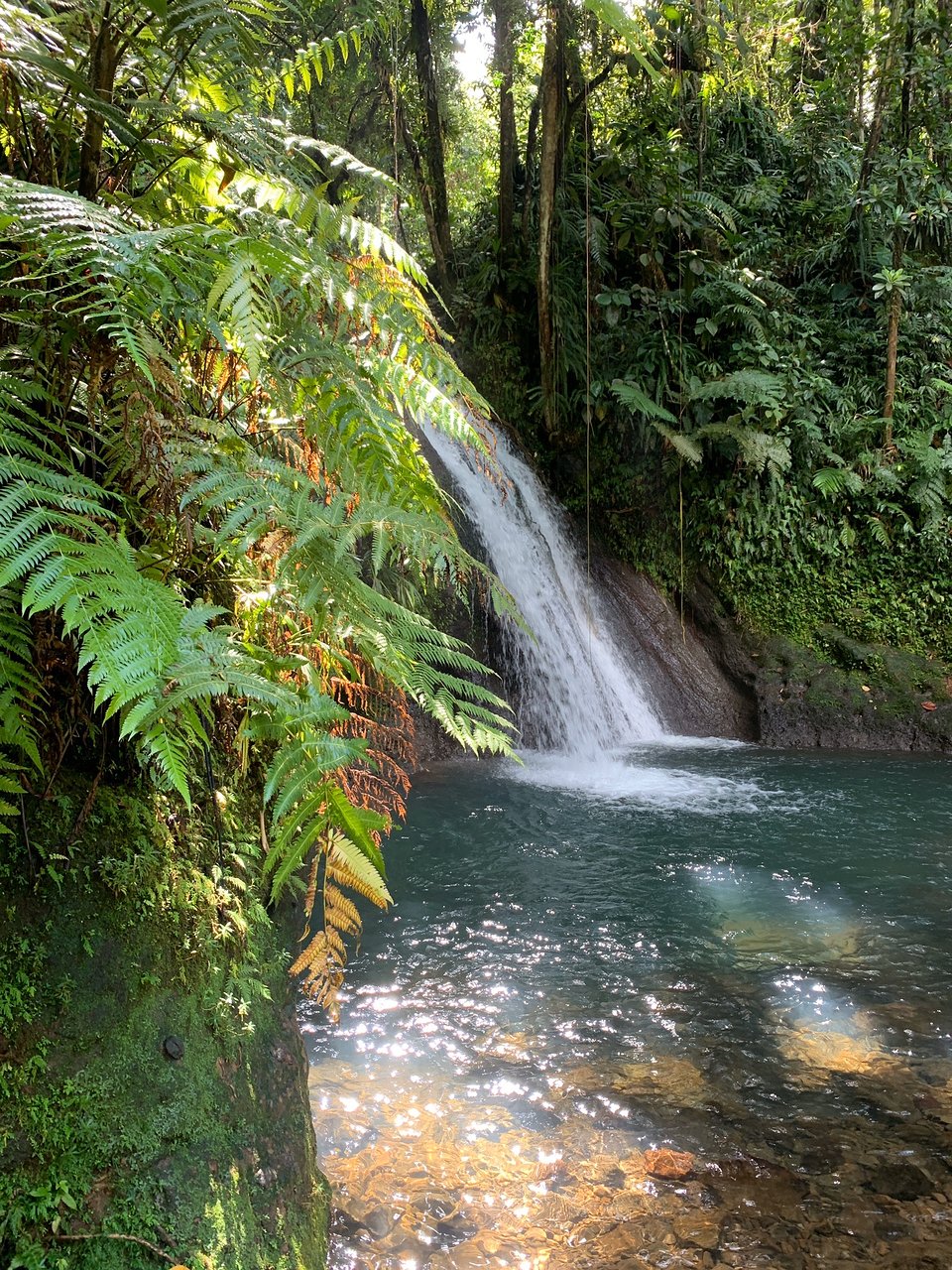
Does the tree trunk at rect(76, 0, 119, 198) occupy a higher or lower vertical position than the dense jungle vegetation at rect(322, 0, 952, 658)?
lower

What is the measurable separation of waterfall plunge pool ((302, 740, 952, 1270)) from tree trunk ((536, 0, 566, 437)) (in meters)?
5.88

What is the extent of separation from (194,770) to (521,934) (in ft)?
9.45

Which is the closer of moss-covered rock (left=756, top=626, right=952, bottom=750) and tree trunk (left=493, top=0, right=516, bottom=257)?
moss-covered rock (left=756, top=626, right=952, bottom=750)

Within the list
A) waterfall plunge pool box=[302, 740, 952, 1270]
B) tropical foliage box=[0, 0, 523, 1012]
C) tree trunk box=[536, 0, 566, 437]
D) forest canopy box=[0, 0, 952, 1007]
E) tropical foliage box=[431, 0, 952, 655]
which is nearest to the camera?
tropical foliage box=[0, 0, 523, 1012]

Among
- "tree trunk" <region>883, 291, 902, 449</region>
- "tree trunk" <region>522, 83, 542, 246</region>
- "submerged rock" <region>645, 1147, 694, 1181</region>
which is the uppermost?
"tree trunk" <region>522, 83, 542, 246</region>

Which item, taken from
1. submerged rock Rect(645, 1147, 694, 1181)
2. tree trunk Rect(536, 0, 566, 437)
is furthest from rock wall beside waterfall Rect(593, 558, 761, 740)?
submerged rock Rect(645, 1147, 694, 1181)

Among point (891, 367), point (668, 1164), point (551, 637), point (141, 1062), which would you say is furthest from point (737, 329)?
point (141, 1062)

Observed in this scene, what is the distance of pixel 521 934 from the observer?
4.64 meters

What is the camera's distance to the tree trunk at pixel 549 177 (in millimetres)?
9125

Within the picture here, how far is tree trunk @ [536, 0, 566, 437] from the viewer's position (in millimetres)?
9125

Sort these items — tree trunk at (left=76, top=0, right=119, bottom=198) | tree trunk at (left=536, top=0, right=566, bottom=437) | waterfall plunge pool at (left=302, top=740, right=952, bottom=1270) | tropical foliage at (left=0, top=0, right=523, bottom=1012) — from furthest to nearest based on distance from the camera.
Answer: tree trunk at (left=536, top=0, right=566, bottom=437)
waterfall plunge pool at (left=302, top=740, right=952, bottom=1270)
tree trunk at (left=76, top=0, right=119, bottom=198)
tropical foliage at (left=0, top=0, right=523, bottom=1012)

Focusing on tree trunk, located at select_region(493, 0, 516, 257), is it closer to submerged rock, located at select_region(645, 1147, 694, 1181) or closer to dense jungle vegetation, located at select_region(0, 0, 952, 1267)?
dense jungle vegetation, located at select_region(0, 0, 952, 1267)

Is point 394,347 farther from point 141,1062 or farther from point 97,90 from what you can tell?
point 141,1062

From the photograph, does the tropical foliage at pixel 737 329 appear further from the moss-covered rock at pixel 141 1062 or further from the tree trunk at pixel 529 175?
the moss-covered rock at pixel 141 1062
